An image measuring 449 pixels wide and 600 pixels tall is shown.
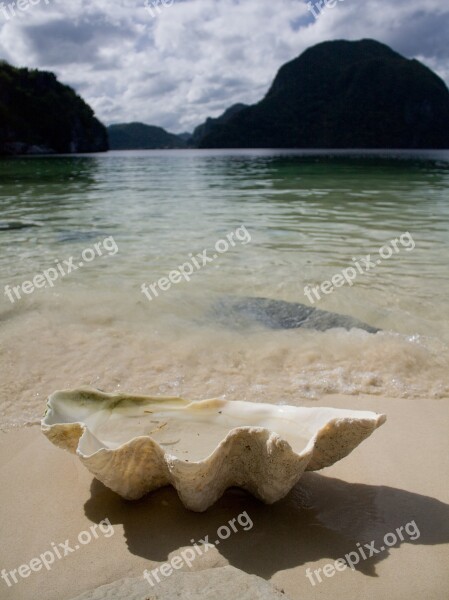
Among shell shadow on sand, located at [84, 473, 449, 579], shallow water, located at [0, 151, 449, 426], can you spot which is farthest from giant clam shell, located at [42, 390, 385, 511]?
shallow water, located at [0, 151, 449, 426]

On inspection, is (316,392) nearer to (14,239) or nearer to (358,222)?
(14,239)

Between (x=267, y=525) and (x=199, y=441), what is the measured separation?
49 centimetres

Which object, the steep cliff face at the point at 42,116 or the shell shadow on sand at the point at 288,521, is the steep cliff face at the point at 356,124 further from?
the shell shadow on sand at the point at 288,521

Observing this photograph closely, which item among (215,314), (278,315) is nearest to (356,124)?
(278,315)

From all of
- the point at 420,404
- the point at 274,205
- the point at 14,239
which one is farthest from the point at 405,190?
the point at 420,404

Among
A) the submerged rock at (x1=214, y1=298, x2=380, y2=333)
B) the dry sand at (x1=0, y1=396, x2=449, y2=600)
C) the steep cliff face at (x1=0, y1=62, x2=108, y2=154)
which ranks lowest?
the dry sand at (x1=0, y1=396, x2=449, y2=600)

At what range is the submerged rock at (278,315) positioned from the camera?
15.0ft

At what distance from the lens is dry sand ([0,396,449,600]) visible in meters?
1.71

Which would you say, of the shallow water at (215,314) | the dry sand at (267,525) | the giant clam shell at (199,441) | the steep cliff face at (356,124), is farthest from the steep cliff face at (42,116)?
the dry sand at (267,525)

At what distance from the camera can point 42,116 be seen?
382ft

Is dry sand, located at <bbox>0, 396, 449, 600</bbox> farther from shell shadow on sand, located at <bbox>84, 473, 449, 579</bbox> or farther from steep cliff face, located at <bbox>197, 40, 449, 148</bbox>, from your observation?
steep cliff face, located at <bbox>197, 40, 449, 148</bbox>

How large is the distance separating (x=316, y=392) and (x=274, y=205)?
11.2 meters

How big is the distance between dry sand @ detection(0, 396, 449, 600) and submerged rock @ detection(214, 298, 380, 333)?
2079mm

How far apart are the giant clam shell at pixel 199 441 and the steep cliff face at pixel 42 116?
10960 cm
